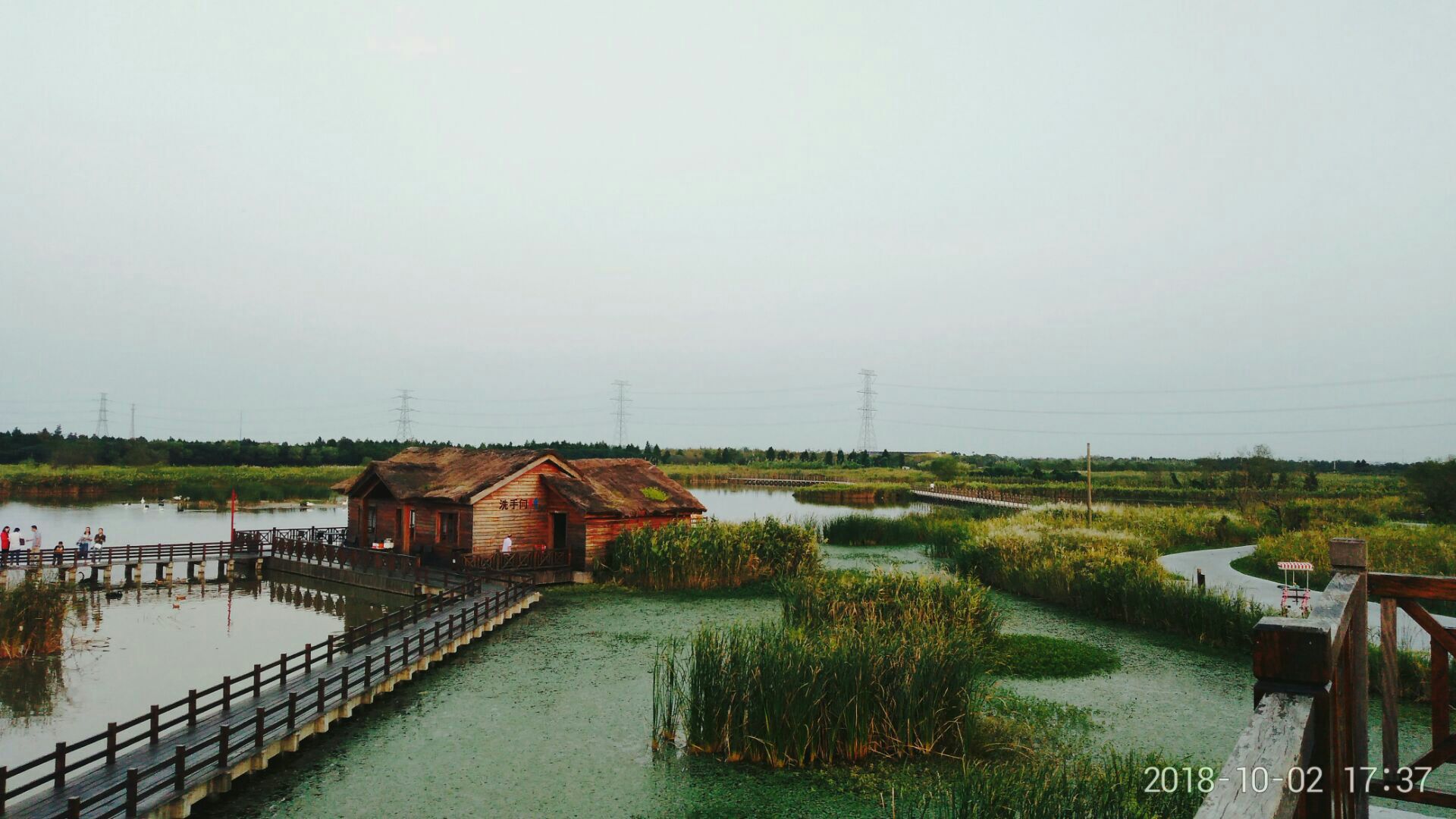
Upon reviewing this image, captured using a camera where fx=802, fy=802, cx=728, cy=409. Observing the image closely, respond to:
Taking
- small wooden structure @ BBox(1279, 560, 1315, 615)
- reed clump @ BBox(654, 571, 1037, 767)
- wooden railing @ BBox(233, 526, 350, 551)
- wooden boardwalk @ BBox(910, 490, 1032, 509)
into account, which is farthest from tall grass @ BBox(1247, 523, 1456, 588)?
wooden railing @ BBox(233, 526, 350, 551)

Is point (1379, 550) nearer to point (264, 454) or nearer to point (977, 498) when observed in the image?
point (977, 498)

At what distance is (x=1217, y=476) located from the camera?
222 ft

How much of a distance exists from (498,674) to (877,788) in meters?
9.26

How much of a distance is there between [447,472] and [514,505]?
182 inches

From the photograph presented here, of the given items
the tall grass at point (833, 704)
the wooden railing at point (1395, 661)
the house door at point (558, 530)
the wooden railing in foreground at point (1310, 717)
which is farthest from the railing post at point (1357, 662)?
the house door at point (558, 530)

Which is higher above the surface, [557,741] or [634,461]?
[634,461]

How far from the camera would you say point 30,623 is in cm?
1881

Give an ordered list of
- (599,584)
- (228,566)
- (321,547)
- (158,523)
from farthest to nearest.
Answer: (158,523) → (228,566) → (321,547) → (599,584)

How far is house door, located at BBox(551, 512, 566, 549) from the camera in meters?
30.0

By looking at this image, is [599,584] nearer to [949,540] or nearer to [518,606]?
[518,606]

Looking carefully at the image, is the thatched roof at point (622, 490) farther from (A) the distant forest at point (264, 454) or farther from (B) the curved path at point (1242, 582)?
(A) the distant forest at point (264, 454)

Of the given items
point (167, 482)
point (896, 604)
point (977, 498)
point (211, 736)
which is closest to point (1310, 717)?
point (211, 736)

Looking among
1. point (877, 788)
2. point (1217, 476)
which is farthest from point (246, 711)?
point (1217, 476)

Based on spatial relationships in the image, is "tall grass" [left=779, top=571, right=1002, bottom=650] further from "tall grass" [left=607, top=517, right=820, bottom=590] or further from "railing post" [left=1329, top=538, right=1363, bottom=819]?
"railing post" [left=1329, top=538, right=1363, bottom=819]
